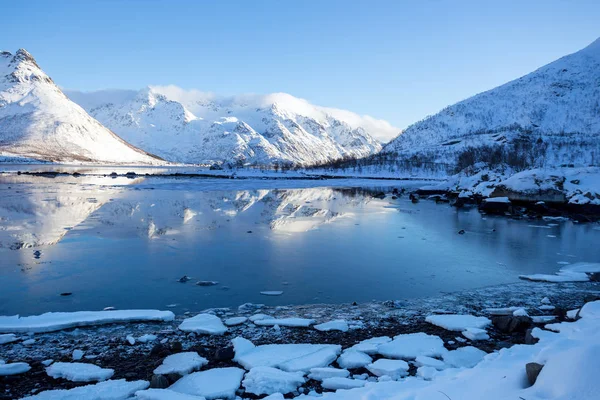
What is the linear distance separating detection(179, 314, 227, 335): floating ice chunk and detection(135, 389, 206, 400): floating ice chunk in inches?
69.2

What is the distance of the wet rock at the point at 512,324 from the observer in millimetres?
6285

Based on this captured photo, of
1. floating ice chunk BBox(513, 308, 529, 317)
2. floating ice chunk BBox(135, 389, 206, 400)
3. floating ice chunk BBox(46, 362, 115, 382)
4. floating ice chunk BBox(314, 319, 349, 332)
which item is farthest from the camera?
floating ice chunk BBox(513, 308, 529, 317)

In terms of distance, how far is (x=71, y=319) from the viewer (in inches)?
245

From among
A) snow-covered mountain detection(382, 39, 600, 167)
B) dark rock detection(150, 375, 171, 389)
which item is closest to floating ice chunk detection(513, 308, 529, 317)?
dark rock detection(150, 375, 171, 389)

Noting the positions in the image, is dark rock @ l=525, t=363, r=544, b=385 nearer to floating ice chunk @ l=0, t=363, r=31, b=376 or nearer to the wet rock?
the wet rock

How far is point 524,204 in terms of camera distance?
1060 inches

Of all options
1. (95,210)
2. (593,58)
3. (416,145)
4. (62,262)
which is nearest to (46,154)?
(416,145)

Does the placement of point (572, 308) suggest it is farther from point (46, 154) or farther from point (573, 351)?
point (46, 154)

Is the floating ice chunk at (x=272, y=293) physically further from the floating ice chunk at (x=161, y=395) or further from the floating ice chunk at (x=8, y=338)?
the floating ice chunk at (x=8, y=338)

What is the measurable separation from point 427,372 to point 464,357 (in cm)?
81

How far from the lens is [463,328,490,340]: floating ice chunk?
6.00 m

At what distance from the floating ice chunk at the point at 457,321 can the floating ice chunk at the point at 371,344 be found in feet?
3.76

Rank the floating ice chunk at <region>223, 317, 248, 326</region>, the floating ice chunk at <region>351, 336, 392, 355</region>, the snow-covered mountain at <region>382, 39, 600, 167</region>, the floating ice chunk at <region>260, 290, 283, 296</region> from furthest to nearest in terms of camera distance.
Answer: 1. the snow-covered mountain at <region>382, 39, 600, 167</region>
2. the floating ice chunk at <region>260, 290, 283, 296</region>
3. the floating ice chunk at <region>223, 317, 248, 326</region>
4. the floating ice chunk at <region>351, 336, 392, 355</region>

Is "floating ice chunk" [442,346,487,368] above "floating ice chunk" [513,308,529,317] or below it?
below
